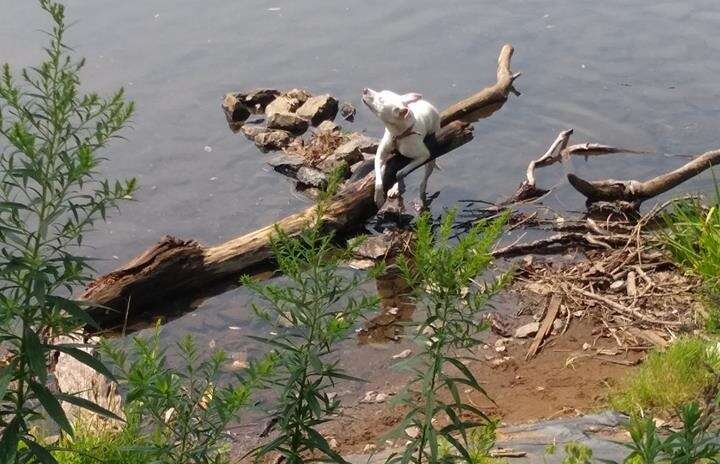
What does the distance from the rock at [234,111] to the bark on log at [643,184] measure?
3.58 metres

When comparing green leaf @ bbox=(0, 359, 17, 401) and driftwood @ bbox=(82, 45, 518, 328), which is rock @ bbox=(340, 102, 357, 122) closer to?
driftwood @ bbox=(82, 45, 518, 328)

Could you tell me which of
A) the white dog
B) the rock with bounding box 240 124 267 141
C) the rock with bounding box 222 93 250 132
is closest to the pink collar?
the white dog

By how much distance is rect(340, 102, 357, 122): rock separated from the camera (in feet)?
33.7

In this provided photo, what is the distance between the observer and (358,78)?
436 inches

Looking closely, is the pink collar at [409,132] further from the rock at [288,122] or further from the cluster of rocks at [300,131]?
the rock at [288,122]

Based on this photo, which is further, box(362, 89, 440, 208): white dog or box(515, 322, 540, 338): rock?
box(362, 89, 440, 208): white dog

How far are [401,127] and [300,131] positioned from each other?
2199mm

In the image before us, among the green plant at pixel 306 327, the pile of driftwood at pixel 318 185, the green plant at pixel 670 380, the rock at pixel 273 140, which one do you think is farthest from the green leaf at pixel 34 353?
the rock at pixel 273 140

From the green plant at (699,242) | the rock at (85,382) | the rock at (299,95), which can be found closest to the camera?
the rock at (85,382)

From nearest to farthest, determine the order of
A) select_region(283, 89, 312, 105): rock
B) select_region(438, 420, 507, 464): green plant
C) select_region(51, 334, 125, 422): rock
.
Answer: select_region(438, 420, 507, 464): green plant → select_region(51, 334, 125, 422): rock → select_region(283, 89, 312, 105): rock

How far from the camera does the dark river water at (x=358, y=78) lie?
8.77m

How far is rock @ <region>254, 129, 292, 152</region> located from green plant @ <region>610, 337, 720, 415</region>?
4.82m

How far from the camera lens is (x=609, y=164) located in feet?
29.9

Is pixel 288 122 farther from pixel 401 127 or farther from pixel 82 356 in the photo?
pixel 82 356
